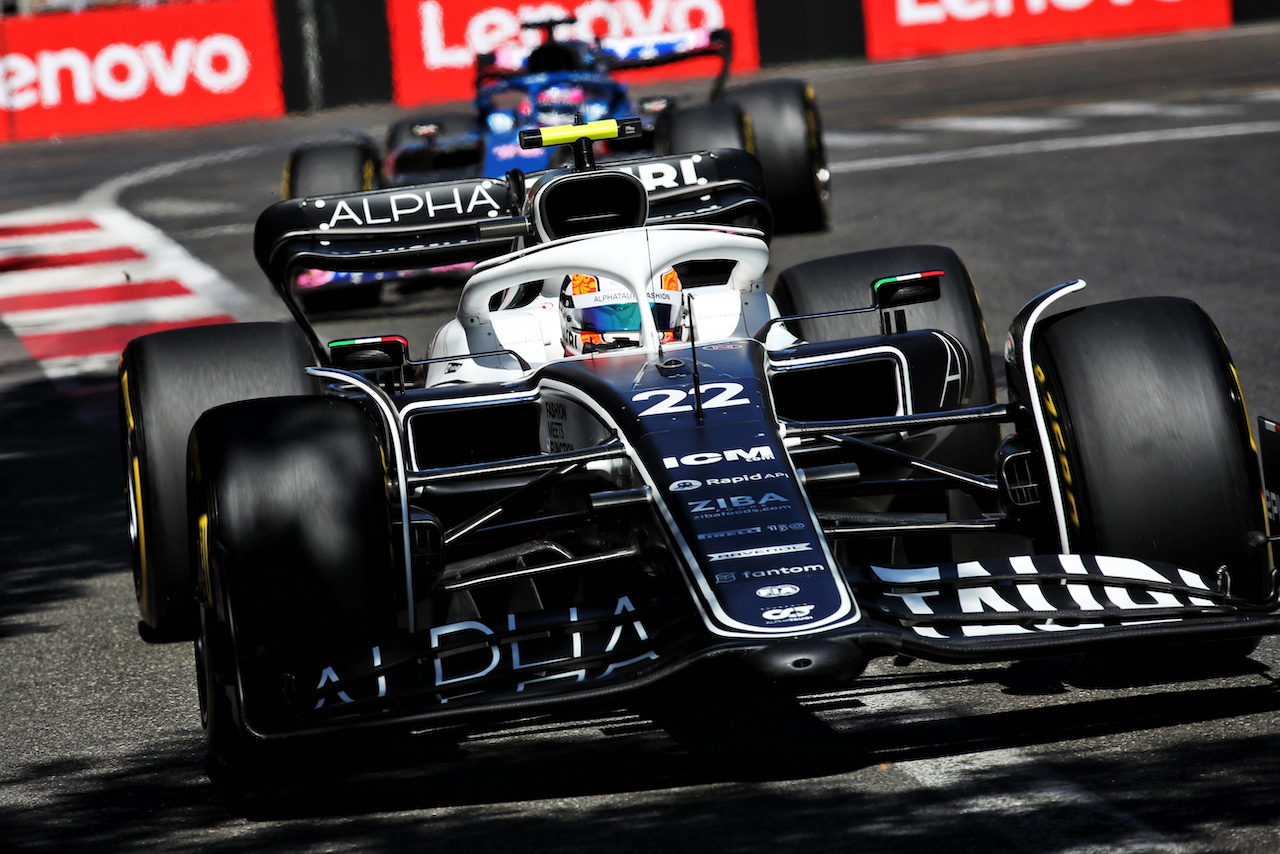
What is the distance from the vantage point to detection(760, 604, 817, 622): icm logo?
4.04 metres

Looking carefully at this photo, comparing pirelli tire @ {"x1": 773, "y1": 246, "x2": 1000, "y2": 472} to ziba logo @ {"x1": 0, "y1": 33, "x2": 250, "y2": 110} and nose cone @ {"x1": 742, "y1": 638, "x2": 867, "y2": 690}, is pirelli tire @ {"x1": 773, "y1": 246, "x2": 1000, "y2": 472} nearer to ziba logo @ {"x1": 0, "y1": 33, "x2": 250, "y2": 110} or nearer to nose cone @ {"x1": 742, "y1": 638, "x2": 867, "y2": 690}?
nose cone @ {"x1": 742, "y1": 638, "x2": 867, "y2": 690}

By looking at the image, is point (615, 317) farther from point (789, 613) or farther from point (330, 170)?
point (330, 170)

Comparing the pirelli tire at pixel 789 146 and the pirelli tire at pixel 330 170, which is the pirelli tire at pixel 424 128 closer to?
the pirelli tire at pixel 330 170

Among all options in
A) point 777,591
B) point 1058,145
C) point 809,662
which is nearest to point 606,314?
point 777,591

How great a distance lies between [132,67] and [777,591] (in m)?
22.2

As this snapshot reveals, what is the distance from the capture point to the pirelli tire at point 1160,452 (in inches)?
179

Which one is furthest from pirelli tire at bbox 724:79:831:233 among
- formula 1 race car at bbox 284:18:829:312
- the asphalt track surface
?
the asphalt track surface

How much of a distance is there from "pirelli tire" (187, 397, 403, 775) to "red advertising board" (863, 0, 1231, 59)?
22.0m

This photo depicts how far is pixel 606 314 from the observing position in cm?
576

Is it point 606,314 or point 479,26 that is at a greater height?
point 479,26

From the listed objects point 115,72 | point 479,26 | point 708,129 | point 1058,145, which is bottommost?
point 1058,145

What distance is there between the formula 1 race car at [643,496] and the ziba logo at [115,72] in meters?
19.6

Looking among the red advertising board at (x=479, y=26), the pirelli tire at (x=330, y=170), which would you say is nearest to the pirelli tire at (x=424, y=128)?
the pirelli tire at (x=330, y=170)

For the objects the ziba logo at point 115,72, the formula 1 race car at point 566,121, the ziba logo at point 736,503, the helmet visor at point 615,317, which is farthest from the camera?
the ziba logo at point 115,72
